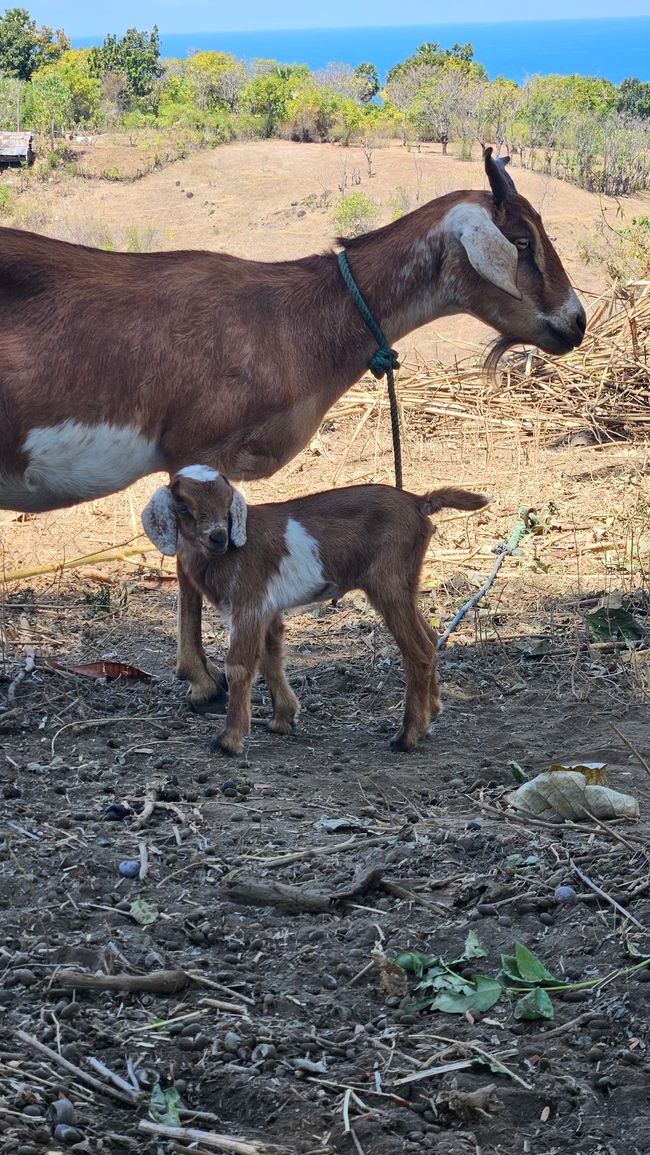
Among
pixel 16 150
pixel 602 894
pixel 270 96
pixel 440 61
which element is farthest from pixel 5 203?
pixel 602 894

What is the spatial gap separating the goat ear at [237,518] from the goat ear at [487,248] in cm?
133

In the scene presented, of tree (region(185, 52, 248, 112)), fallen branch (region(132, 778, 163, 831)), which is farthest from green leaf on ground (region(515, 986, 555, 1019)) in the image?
tree (region(185, 52, 248, 112))

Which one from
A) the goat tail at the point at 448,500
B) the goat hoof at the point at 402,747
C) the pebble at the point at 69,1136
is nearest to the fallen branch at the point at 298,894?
the pebble at the point at 69,1136

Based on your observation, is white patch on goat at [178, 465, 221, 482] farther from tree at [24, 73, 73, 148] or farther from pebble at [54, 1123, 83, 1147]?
tree at [24, 73, 73, 148]

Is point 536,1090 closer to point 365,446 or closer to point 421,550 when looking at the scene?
point 421,550

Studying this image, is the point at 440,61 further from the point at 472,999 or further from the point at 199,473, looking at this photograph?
the point at 472,999

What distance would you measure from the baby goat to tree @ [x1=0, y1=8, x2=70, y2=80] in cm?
3363

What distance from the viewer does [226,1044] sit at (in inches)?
108

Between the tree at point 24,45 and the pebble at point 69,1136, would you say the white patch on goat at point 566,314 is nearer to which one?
the pebble at point 69,1136

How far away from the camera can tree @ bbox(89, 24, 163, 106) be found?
34.4 metres

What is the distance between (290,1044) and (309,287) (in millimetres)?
3145

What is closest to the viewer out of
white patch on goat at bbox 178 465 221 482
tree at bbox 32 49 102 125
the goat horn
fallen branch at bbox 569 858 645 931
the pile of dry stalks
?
fallen branch at bbox 569 858 645 931

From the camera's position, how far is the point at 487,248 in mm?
4820

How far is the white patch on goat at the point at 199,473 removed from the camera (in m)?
4.42
